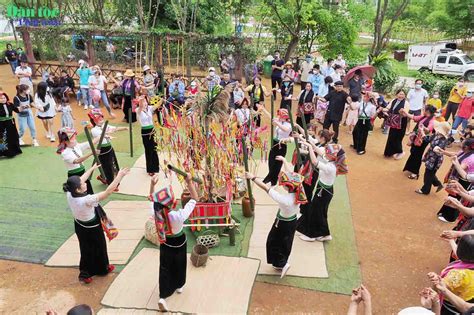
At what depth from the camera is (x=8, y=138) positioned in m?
8.84

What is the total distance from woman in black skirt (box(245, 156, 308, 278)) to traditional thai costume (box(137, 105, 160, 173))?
11.6 feet

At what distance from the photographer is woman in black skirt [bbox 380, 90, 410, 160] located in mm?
9344

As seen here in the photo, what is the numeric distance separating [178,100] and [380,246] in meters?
7.26

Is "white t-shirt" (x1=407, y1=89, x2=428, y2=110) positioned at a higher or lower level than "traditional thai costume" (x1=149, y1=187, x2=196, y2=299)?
higher

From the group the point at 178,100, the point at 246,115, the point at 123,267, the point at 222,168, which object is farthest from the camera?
the point at 178,100

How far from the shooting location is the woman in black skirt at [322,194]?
5672 mm

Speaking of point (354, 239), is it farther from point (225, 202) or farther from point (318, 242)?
point (225, 202)

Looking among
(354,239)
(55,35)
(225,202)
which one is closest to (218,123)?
(225,202)

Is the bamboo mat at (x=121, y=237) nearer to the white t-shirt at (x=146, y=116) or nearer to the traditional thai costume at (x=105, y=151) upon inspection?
the traditional thai costume at (x=105, y=151)

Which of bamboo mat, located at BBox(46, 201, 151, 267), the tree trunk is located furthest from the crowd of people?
the tree trunk

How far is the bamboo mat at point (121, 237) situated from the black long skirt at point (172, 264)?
1.17 meters

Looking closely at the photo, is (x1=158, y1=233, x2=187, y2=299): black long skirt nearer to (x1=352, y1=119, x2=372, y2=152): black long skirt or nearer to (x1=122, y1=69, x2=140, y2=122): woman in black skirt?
(x1=352, y1=119, x2=372, y2=152): black long skirt

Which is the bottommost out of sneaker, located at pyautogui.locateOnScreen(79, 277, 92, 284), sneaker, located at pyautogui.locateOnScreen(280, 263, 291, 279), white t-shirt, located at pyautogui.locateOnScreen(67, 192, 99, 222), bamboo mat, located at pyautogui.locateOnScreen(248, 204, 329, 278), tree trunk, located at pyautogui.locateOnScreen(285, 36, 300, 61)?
sneaker, located at pyautogui.locateOnScreen(79, 277, 92, 284)

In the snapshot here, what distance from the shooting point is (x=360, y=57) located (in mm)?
18797
